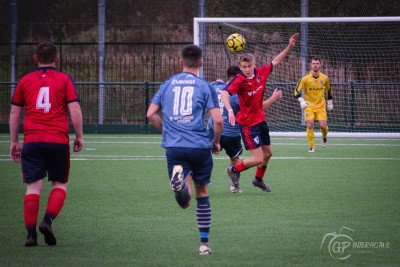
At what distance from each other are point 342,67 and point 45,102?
1896 cm

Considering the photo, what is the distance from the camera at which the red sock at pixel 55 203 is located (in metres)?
7.75

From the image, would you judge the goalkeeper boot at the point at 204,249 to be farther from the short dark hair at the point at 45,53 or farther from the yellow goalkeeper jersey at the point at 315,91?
the yellow goalkeeper jersey at the point at 315,91

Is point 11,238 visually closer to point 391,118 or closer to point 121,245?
point 121,245

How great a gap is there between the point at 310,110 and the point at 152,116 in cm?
1294

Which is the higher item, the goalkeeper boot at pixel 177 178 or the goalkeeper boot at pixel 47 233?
the goalkeeper boot at pixel 177 178

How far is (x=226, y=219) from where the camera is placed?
365 inches

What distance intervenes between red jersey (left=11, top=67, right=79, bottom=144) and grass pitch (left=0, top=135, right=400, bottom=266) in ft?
3.46

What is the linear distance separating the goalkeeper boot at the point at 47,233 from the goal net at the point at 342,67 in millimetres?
15153

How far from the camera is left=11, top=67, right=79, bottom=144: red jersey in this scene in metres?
7.68

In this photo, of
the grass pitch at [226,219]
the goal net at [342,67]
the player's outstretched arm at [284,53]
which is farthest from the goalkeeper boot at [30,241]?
the goal net at [342,67]

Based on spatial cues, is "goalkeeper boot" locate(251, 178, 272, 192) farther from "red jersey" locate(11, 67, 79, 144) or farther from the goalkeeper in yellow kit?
the goalkeeper in yellow kit

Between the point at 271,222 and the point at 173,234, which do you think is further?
the point at 271,222

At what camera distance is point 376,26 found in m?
26.0

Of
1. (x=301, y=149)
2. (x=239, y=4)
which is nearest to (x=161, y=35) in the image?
(x=239, y=4)
